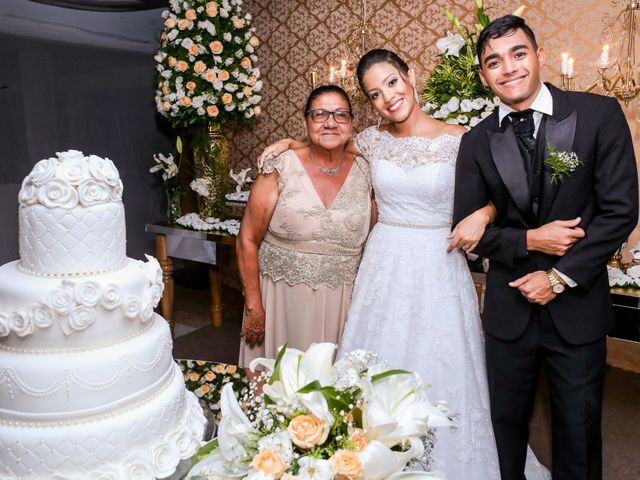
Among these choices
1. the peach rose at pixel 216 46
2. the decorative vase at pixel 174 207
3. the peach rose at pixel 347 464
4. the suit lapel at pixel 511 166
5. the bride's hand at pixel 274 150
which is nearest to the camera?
the peach rose at pixel 347 464

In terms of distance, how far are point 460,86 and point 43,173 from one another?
2484 mm

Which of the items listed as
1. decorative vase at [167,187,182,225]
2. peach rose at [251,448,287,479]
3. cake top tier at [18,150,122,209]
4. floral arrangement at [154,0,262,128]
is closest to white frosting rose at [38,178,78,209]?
cake top tier at [18,150,122,209]

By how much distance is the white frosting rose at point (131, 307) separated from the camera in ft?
4.05

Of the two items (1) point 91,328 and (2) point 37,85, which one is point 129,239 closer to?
(2) point 37,85

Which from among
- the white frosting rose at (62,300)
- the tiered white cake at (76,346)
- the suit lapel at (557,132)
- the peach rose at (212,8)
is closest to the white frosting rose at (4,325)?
the tiered white cake at (76,346)

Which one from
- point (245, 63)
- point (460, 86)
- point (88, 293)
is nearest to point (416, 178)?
point (460, 86)

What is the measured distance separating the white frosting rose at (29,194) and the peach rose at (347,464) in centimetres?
86

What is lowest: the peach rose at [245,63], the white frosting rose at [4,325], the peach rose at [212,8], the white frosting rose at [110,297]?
the white frosting rose at [4,325]

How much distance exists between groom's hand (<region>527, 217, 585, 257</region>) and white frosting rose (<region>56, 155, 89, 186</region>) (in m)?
1.50

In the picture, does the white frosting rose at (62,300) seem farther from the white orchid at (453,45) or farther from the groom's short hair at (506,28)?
the white orchid at (453,45)

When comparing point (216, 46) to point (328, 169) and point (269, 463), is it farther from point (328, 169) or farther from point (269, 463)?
point (269, 463)

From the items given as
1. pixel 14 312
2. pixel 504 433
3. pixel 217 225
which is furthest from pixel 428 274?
pixel 217 225

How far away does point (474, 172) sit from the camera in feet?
6.89

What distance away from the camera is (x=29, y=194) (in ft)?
3.96
